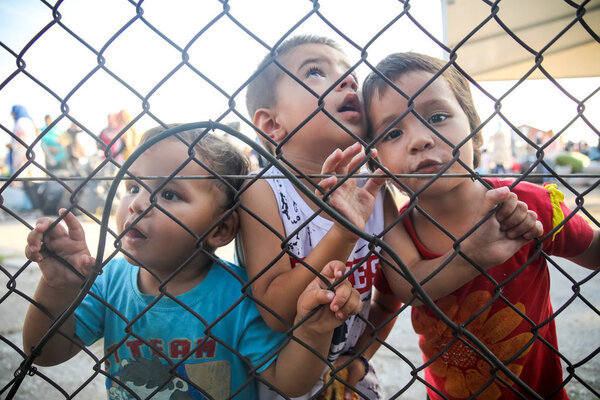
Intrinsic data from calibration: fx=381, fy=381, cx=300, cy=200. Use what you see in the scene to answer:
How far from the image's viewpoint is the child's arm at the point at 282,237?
0.89 metres

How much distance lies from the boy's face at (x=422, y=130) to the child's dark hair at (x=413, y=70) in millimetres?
23

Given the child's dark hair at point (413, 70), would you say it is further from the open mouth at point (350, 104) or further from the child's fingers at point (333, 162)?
the child's fingers at point (333, 162)

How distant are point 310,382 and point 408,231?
610mm

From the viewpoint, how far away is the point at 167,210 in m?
1.17

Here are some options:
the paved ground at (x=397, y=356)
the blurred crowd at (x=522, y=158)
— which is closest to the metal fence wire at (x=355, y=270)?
the paved ground at (x=397, y=356)

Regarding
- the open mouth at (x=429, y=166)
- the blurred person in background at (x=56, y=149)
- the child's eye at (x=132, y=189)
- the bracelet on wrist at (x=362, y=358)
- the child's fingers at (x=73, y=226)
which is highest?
the blurred person in background at (x=56, y=149)

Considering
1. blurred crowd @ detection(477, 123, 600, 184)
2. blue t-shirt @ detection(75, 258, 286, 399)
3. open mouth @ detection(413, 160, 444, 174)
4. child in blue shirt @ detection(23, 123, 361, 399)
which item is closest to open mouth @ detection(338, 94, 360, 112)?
open mouth @ detection(413, 160, 444, 174)

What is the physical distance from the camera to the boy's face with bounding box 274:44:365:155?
1.38 metres

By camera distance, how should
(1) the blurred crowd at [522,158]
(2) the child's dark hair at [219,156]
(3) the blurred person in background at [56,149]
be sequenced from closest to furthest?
1. (2) the child's dark hair at [219,156]
2. (3) the blurred person in background at [56,149]
3. (1) the blurred crowd at [522,158]

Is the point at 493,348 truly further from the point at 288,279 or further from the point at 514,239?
the point at 288,279

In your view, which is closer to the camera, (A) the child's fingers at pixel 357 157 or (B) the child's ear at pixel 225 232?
(A) the child's fingers at pixel 357 157

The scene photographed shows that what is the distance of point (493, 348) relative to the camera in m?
1.33

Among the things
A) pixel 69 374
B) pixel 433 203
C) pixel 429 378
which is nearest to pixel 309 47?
pixel 433 203

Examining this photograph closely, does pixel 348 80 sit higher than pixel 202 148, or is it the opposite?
pixel 348 80
